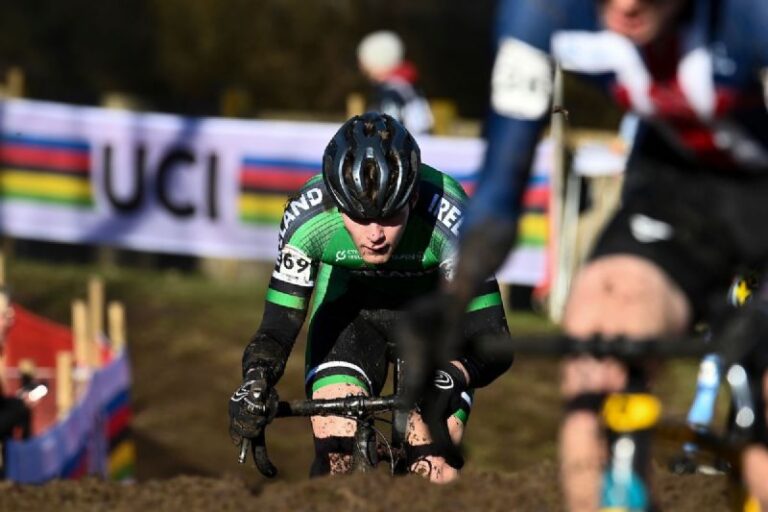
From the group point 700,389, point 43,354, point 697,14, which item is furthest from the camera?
point 43,354

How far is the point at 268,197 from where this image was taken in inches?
639

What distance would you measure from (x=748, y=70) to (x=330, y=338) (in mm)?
3330

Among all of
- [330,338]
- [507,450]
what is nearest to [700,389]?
[330,338]

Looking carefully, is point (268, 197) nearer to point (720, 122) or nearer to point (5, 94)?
point (5, 94)

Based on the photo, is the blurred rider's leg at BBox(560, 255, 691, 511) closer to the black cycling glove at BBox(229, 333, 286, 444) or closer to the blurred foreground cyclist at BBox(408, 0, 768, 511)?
the blurred foreground cyclist at BBox(408, 0, 768, 511)

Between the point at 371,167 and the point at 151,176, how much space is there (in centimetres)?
988

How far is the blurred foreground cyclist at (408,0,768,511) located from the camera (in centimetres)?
446

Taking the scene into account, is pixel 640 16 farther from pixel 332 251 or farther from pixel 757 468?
pixel 332 251

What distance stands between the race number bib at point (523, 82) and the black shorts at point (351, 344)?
112 inches

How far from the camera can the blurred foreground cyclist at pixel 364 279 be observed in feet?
22.5

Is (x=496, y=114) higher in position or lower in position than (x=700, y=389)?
higher

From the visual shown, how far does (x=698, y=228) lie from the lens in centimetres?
463

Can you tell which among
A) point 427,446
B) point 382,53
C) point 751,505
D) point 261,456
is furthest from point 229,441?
point 751,505

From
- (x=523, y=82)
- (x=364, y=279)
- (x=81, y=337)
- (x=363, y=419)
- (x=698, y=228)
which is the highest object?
(x=523, y=82)
